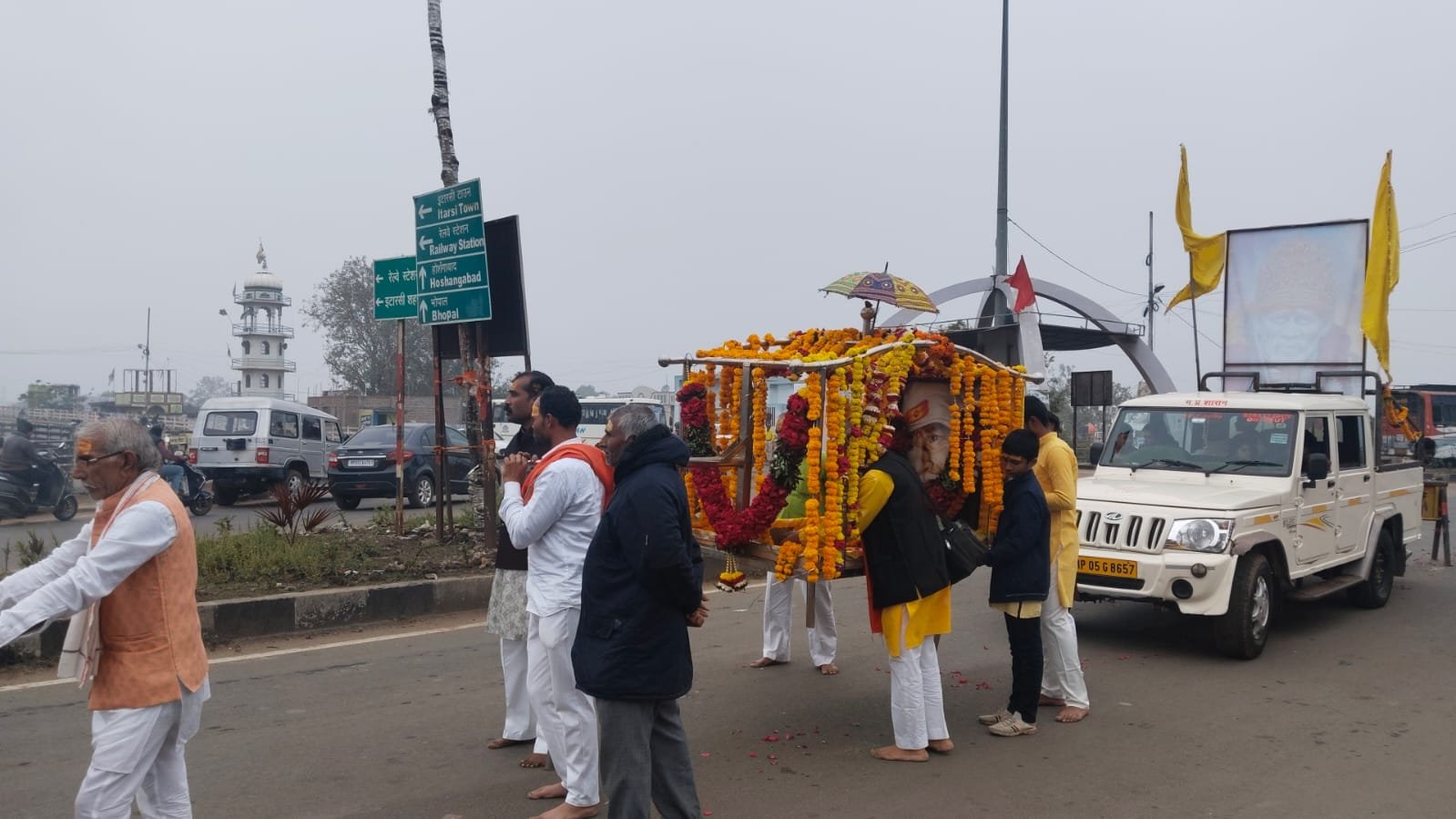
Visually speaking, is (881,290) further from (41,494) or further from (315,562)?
(41,494)

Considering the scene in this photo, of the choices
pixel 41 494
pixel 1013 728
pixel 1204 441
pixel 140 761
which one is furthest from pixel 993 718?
pixel 41 494

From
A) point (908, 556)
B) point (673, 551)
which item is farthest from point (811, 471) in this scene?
point (673, 551)

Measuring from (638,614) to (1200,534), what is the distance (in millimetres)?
4846

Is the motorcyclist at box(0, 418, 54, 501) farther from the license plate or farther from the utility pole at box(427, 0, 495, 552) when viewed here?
the license plate

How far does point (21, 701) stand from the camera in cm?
601

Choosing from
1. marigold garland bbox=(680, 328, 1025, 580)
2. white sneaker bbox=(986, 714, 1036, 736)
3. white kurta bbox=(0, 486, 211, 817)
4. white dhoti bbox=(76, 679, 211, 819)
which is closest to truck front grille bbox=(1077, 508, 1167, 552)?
marigold garland bbox=(680, 328, 1025, 580)

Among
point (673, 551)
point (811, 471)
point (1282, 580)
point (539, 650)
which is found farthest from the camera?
point (1282, 580)

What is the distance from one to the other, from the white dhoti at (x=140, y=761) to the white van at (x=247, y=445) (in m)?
15.8

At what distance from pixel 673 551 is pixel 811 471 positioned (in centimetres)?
141

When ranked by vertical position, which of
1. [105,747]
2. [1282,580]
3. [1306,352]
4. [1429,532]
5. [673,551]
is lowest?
[1429,532]

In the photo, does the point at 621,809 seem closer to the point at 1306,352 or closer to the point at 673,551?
the point at 673,551

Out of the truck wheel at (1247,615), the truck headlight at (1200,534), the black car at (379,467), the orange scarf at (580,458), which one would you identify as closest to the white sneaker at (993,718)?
the truck headlight at (1200,534)

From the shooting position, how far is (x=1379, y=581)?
30.9ft

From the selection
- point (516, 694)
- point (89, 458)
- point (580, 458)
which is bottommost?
point (516, 694)
